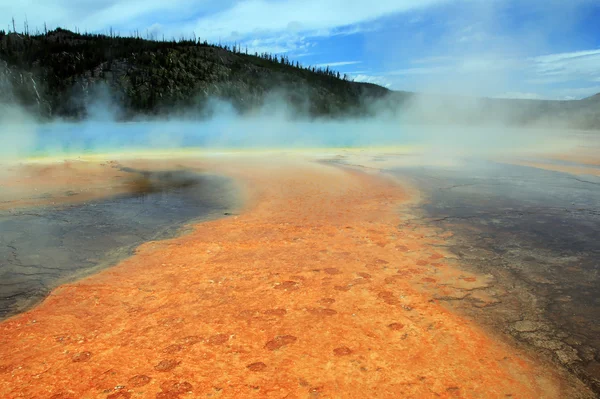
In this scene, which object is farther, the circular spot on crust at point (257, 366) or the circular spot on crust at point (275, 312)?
the circular spot on crust at point (275, 312)

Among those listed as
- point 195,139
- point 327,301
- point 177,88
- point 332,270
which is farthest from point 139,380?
point 177,88

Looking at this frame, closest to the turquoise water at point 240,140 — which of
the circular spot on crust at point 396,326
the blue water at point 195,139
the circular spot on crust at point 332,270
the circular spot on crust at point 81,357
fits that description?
the blue water at point 195,139

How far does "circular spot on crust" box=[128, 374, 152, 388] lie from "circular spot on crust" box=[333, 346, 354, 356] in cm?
107

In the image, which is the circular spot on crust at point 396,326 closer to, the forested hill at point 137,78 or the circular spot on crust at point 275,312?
the circular spot on crust at point 275,312

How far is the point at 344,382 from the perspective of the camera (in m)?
2.32

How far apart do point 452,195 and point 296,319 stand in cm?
515

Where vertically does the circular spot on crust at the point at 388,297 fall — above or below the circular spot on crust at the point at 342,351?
above

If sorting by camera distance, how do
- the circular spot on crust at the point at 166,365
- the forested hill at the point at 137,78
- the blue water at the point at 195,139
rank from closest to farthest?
the circular spot on crust at the point at 166,365, the blue water at the point at 195,139, the forested hill at the point at 137,78

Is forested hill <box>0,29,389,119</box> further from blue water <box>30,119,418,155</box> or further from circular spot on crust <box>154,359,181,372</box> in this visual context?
Result: circular spot on crust <box>154,359,181,372</box>

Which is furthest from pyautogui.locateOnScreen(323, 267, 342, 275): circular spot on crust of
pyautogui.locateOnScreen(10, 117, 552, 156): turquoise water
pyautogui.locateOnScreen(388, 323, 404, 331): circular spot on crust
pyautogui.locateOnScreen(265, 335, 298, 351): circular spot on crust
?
pyautogui.locateOnScreen(10, 117, 552, 156): turquoise water

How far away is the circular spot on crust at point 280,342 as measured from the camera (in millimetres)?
2655

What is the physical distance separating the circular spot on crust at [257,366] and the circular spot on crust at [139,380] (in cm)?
54

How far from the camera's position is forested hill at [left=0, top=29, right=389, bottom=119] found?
48969 mm

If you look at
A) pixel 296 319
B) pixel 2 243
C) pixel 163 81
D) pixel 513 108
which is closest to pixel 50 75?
pixel 163 81
